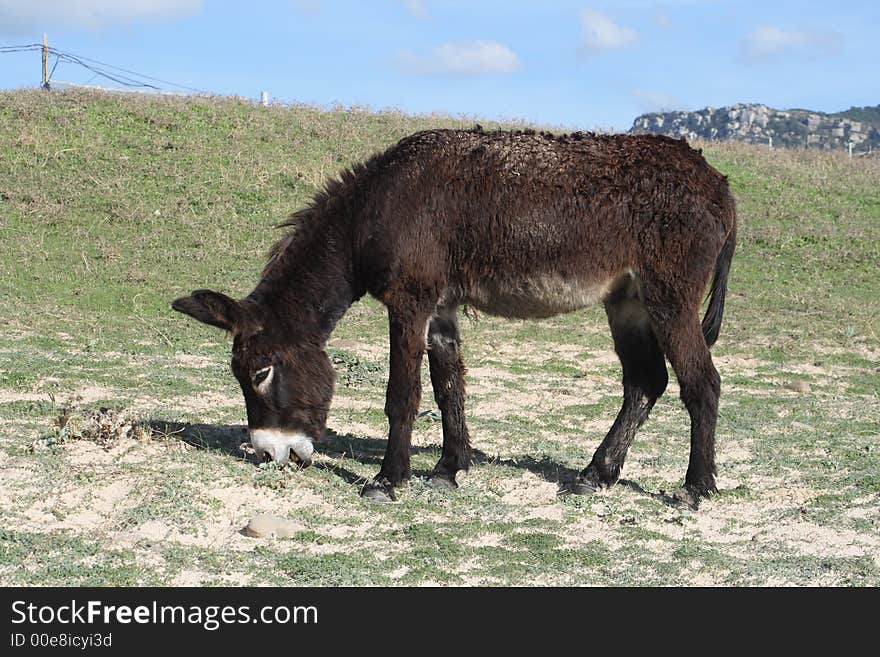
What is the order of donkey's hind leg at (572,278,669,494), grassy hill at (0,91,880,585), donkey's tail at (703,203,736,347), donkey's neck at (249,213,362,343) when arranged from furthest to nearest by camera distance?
donkey's hind leg at (572,278,669,494) < donkey's tail at (703,203,736,347) < donkey's neck at (249,213,362,343) < grassy hill at (0,91,880,585)

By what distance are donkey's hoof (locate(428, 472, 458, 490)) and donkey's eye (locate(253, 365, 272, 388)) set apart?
135cm

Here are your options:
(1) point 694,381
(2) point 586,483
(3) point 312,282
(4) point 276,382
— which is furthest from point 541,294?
(4) point 276,382

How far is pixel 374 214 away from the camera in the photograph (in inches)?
248

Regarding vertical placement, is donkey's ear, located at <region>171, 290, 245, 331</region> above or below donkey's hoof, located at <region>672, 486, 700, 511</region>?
above

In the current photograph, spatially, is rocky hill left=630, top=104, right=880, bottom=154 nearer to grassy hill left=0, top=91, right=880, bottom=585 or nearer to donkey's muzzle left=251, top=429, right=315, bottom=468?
grassy hill left=0, top=91, right=880, bottom=585

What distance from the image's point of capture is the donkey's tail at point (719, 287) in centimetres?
664

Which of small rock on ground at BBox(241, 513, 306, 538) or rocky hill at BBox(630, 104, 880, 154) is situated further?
rocky hill at BBox(630, 104, 880, 154)

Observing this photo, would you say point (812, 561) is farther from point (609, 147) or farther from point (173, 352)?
point (173, 352)

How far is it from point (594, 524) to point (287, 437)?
2.09 m

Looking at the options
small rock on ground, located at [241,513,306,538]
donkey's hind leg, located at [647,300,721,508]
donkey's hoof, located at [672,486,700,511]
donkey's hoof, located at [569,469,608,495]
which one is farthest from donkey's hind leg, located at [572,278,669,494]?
small rock on ground, located at [241,513,306,538]

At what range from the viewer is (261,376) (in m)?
6.40

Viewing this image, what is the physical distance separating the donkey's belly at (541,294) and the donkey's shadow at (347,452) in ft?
4.36

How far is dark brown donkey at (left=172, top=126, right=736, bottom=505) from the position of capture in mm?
6215

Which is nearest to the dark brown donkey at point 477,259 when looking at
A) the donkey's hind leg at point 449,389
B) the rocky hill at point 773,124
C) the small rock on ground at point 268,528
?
the donkey's hind leg at point 449,389
